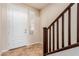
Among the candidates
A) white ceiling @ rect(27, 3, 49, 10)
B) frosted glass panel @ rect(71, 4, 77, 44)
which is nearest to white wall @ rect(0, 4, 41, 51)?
white ceiling @ rect(27, 3, 49, 10)

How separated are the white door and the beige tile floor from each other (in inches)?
2.8

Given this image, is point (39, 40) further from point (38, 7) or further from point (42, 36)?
point (38, 7)

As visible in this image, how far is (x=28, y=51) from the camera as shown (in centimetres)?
140

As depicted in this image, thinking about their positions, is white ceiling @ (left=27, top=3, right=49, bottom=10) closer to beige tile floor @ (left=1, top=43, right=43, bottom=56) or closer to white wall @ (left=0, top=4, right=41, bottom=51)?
white wall @ (left=0, top=4, right=41, bottom=51)

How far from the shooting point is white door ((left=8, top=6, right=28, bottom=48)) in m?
1.32

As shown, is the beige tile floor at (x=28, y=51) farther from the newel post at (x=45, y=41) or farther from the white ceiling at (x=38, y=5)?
the white ceiling at (x=38, y=5)

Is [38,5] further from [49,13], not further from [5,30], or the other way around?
[5,30]

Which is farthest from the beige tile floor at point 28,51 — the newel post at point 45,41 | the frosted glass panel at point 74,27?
the frosted glass panel at point 74,27

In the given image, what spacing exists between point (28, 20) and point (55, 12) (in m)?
0.38

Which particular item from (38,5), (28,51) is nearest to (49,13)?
(38,5)

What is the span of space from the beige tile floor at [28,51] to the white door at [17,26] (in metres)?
0.07

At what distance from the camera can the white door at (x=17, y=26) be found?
52.1 inches

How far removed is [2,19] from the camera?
1365 mm

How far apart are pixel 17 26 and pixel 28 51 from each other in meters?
0.38
